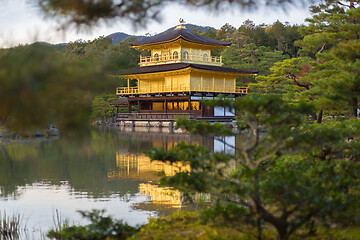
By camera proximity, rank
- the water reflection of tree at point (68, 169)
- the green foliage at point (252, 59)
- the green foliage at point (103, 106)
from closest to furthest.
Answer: the water reflection of tree at point (68, 169) < the green foliage at point (103, 106) < the green foliage at point (252, 59)

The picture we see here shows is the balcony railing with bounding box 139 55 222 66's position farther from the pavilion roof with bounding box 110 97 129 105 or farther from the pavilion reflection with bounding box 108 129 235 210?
the pavilion reflection with bounding box 108 129 235 210

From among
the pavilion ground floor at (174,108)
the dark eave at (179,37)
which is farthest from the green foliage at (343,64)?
the dark eave at (179,37)

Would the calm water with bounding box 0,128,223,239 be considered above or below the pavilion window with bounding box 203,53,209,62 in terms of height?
below

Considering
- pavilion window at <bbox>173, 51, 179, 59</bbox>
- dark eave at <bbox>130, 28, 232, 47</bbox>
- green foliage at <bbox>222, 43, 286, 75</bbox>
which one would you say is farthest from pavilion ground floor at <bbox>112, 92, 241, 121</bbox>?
green foliage at <bbox>222, 43, 286, 75</bbox>

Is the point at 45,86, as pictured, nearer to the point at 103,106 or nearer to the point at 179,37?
the point at 179,37

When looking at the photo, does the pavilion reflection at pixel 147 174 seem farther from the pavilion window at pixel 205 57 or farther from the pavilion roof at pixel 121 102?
the pavilion roof at pixel 121 102

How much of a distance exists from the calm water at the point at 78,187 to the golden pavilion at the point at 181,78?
18.4 m

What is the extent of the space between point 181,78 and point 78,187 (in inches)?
1009

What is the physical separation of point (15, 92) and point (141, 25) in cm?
205

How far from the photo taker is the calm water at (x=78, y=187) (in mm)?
6816

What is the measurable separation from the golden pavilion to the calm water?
724 inches

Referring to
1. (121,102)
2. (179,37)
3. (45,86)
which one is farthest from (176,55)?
(45,86)

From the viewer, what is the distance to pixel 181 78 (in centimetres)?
3394

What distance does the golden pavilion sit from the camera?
108 feet
